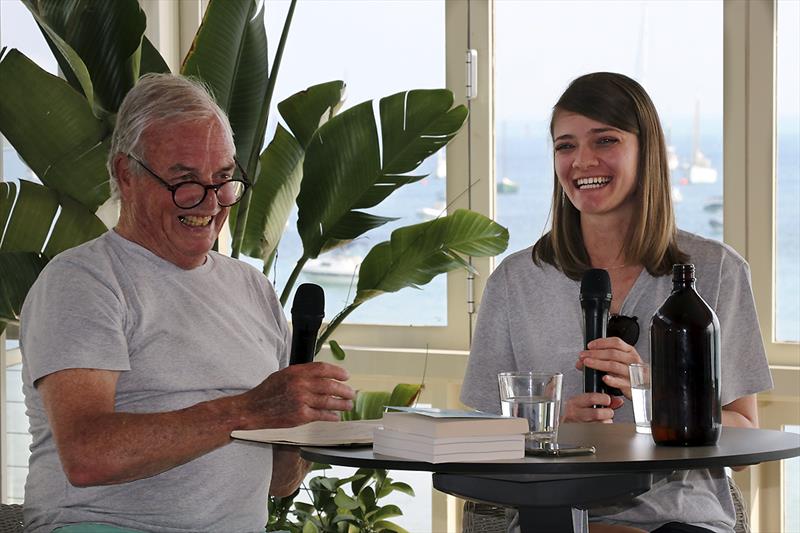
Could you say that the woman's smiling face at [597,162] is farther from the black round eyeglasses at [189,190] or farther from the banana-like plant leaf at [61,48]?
the banana-like plant leaf at [61,48]

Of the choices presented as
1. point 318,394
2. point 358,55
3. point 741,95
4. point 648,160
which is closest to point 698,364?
point 318,394

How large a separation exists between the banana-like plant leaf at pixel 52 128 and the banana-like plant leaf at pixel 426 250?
798 mm

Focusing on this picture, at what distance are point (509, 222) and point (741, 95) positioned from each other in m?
0.83

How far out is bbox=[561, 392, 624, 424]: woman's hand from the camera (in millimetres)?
1764

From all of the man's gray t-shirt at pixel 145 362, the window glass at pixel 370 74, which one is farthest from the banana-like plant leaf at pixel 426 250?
the man's gray t-shirt at pixel 145 362

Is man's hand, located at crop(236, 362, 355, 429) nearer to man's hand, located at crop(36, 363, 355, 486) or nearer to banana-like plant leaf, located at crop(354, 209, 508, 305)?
man's hand, located at crop(36, 363, 355, 486)

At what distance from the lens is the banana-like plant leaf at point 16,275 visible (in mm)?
2760

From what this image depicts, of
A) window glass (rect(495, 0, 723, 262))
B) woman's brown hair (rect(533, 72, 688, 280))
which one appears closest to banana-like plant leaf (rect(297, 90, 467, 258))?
window glass (rect(495, 0, 723, 262))

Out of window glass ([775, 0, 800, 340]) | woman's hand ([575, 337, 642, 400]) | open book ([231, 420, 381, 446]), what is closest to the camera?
open book ([231, 420, 381, 446])

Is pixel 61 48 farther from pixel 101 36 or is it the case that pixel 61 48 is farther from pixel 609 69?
pixel 609 69

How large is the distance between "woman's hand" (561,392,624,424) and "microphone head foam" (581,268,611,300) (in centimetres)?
17

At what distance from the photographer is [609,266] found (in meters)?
2.33

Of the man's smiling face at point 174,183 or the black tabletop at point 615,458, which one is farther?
the man's smiling face at point 174,183

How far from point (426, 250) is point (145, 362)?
1335 mm
